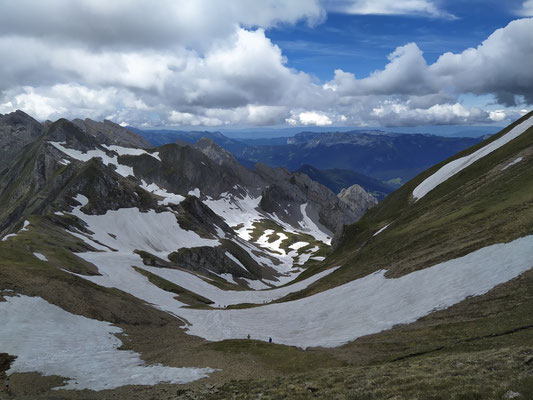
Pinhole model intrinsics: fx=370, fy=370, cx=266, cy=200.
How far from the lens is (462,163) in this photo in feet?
375

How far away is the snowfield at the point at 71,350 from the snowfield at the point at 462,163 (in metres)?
94.2

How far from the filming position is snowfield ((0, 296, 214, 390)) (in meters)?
31.4

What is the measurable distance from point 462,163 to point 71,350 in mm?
113908

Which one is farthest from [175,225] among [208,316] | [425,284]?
[425,284]

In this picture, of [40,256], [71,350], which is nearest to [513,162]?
[71,350]

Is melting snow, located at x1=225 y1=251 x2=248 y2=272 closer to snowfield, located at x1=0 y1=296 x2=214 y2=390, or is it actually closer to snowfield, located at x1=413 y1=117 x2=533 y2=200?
snowfield, located at x1=413 y1=117 x2=533 y2=200

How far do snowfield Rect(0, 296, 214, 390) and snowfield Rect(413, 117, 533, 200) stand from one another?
94.2 metres

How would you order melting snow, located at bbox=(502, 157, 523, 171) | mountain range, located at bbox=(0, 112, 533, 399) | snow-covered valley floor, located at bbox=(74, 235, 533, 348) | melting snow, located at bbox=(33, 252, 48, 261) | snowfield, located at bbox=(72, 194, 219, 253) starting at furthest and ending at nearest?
1. snowfield, located at bbox=(72, 194, 219, 253)
2. melting snow, located at bbox=(502, 157, 523, 171)
3. melting snow, located at bbox=(33, 252, 48, 261)
4. snow-covered valley floor, located at bbox=(74, 235, 533, 348)
5. mountain range, located at bbox=(0, 112, 533, 399)

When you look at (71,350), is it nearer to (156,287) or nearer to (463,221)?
(156,287)

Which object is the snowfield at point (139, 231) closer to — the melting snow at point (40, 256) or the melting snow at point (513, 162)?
the melting snow at point (40, 256)

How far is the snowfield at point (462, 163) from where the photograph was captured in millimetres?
104062

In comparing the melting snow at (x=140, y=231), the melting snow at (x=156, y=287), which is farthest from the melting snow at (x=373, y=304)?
the melting snow at (x=140, y=231)

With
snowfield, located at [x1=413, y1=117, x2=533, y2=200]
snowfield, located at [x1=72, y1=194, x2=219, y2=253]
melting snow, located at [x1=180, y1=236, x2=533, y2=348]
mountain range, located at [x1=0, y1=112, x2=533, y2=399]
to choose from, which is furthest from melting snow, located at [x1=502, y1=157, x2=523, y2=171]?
snowfield, located at [x1=72, y1=194, x2=219, y2=253]

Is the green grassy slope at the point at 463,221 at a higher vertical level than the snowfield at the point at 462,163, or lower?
lower
